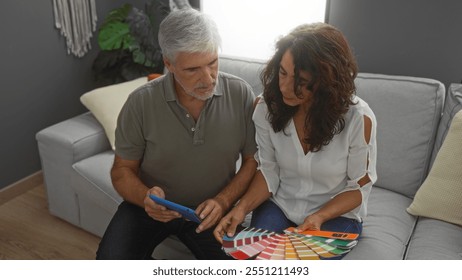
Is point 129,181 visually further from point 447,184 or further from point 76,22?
point 76,22

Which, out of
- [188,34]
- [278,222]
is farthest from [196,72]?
[278,222]

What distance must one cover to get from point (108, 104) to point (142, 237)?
868 mm

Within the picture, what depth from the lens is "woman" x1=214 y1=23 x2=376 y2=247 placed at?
50.9 inches

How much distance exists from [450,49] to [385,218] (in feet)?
2.90

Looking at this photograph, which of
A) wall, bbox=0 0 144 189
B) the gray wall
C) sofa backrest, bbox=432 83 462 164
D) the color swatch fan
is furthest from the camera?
wall, bbox=0 0 144 189

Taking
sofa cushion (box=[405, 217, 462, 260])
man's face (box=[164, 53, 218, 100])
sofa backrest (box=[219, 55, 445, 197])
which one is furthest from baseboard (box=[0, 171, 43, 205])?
sofa cushion (box=[405, 217, 462, 260])

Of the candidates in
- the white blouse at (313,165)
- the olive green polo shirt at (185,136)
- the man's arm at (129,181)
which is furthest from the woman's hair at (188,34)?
the man's arm at (129,181)

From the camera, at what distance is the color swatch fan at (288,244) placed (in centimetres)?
125

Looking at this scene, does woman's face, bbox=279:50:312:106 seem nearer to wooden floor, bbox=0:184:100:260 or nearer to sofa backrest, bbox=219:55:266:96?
sofa backrest, bbox=219:55:266:96

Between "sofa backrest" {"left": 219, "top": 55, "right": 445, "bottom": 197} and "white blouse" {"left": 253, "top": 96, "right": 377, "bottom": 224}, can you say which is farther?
"sofa backrest" {"left": 219, "top": 55, "right": 445, "bottom": 197}

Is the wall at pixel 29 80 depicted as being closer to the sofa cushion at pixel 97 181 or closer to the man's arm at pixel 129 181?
the sofa cushion at pixel 97 181

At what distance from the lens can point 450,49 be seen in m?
2.02

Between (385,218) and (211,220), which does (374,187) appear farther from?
(211,220)

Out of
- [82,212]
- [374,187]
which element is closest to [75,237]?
[82,212]
